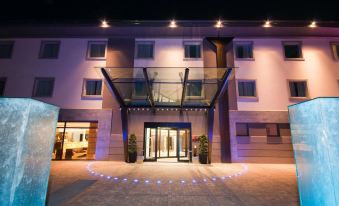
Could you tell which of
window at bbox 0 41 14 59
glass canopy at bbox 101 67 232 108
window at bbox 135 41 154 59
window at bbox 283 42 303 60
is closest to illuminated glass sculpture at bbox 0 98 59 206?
glass canopy at bbox 101 67 232 108

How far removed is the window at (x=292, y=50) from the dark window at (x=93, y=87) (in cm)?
1401

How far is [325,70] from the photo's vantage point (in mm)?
12734

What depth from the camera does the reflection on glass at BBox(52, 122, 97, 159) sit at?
12.2 meters

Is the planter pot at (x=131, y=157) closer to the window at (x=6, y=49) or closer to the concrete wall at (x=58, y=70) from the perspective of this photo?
the concrete wall at (x=58, y=70)

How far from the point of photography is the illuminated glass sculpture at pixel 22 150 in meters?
2.55

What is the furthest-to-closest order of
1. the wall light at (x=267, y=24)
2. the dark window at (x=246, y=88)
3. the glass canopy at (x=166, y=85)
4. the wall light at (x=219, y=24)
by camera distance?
1. the dark window at (x=246, y=88)
2. the wall light at (x=219, y=24)
3. the wall light at (x=267, y=24)
4. the glass canopy at (x=166, y=85)

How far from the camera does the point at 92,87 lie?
12.9 m

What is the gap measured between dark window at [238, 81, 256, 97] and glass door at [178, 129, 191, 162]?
15.8 feet

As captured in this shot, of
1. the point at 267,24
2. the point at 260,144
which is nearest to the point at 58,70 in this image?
the point at 267,24

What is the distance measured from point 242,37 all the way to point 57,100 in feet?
47.1

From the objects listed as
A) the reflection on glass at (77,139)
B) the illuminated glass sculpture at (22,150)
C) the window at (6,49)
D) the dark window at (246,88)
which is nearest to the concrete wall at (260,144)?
the dark window at (246,88)

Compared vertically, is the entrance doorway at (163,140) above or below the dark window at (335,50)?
below

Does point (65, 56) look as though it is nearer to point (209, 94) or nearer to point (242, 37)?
point (209, 94)

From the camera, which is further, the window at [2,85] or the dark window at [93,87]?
the dark window at [93,87]
